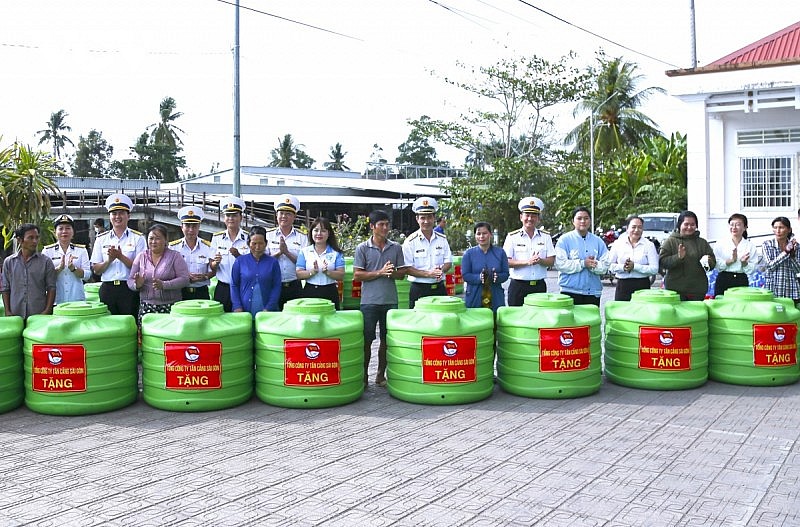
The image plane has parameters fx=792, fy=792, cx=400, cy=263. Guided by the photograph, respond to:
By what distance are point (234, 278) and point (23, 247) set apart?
6.26ft

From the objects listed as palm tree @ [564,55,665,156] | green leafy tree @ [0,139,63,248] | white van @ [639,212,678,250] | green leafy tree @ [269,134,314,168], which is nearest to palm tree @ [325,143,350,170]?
green leafy tree @ [269,134,314,168]

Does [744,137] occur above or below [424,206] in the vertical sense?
above

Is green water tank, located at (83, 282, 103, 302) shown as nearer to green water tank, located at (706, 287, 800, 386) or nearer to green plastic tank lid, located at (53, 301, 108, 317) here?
green plastic tank lid, located at (53, 301, 108, 317)

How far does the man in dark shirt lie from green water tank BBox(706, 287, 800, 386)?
6.07 metres

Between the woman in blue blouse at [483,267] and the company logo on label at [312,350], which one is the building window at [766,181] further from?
the company logo on label at [312,350]

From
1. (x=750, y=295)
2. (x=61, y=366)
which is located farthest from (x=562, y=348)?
(x=61, y=366)

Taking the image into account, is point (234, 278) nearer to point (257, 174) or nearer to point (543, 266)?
point (543, 266)

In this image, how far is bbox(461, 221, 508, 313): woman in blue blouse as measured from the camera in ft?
24.5

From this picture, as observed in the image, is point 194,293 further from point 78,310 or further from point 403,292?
point 403,292

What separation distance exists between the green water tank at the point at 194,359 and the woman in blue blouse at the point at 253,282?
0.78m

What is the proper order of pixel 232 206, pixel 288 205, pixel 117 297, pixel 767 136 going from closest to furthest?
pixel 117 297 → pixel 232 206 → pixel 288 205 → pixel 767 136

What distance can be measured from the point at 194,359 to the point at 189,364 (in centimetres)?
6

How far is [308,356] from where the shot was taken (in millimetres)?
6359

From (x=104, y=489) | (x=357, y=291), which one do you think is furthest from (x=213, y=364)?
(x=357, y=291)
